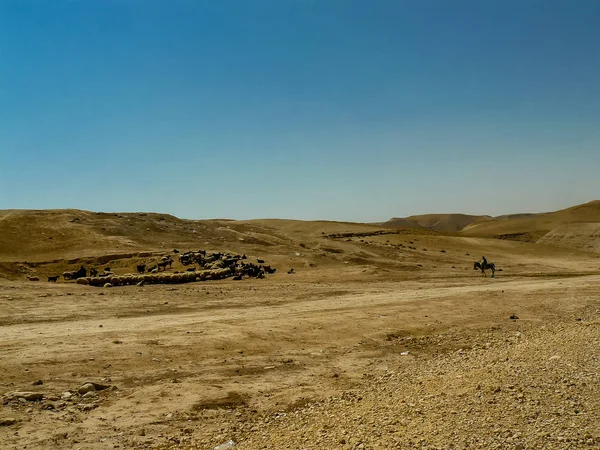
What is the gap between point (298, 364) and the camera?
11.6 meters

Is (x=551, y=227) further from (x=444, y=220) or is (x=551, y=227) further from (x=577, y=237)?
(x=444, y=220)

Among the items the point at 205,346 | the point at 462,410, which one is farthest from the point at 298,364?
the point at 462,410

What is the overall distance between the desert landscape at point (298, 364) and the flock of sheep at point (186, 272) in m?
0.46

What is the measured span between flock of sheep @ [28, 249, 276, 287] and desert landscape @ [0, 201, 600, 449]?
0.46m

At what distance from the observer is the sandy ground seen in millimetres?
7926

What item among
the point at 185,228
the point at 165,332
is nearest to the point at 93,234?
the point at 185,228

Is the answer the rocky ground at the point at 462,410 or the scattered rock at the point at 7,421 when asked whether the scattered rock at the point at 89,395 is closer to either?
the scattered rock at the point at 7,421

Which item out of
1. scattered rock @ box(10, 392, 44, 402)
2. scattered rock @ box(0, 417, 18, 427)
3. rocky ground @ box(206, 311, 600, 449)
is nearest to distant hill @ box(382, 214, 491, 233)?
rocky ground @ box(206, 311, 600, 449)

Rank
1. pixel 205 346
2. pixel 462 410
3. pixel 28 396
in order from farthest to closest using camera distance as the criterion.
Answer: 1. pixel 205 346
2. pixel 28 396
3. pixel 462 410

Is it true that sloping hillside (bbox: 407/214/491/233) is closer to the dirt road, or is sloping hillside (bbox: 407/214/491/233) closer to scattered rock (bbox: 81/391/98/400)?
the dirt road

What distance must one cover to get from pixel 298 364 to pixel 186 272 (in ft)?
58.1

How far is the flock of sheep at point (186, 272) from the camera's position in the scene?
2558cm

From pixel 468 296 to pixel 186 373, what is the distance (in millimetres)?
13969

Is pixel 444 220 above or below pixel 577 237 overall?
above
